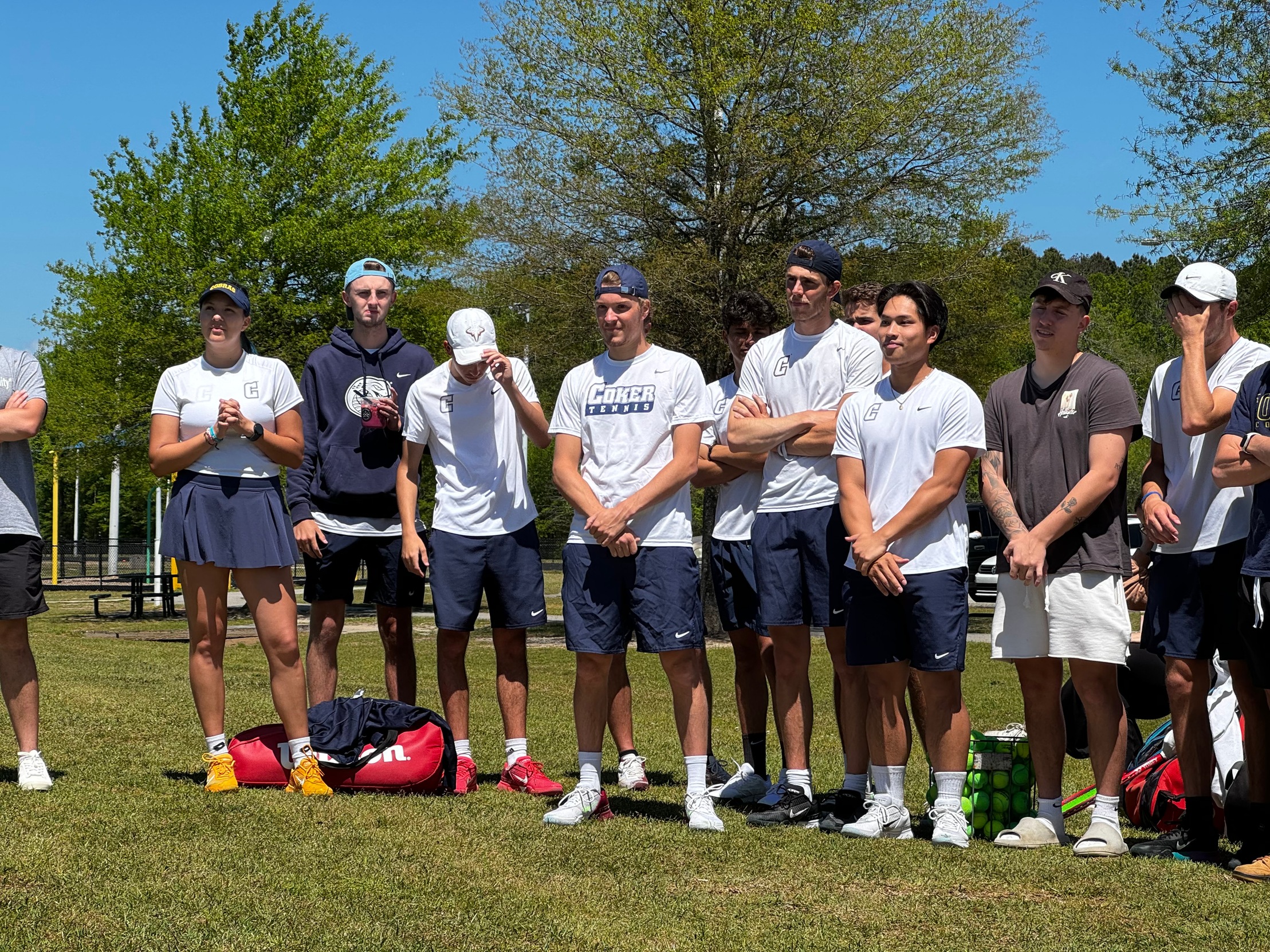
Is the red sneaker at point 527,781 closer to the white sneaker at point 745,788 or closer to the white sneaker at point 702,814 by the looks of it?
the white sneaker at point 745,788

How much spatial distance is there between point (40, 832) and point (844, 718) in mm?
3360

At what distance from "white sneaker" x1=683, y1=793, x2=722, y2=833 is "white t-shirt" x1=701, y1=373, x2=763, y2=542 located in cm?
147

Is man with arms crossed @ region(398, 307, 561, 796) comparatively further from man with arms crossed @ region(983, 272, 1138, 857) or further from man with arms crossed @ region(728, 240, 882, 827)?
man with arms crossed @ region(983, 272, 1138, 857)

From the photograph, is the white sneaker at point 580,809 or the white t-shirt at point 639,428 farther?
the white t-shirt at point 639,428

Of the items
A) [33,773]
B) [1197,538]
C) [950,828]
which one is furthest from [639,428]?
[33,773]

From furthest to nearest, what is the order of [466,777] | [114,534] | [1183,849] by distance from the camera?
[114,534], [466,777], [1183,849]

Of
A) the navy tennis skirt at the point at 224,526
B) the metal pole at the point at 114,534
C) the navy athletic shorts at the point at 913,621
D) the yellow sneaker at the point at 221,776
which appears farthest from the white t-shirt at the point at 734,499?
the metal pole at the point at 114,534

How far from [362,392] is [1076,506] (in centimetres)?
361

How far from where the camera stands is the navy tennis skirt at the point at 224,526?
20.1ft

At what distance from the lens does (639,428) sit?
5891mm

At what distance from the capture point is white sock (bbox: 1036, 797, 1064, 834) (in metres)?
5.56

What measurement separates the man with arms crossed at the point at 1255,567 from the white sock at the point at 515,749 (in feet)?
10.7

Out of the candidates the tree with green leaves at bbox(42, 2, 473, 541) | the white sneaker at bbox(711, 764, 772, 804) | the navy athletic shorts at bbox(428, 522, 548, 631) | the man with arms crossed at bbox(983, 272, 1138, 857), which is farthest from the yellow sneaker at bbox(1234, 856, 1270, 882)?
the tree with green leaves at bbox(42, 2, 473, 541)

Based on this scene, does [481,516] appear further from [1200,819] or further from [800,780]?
[1200,819]
